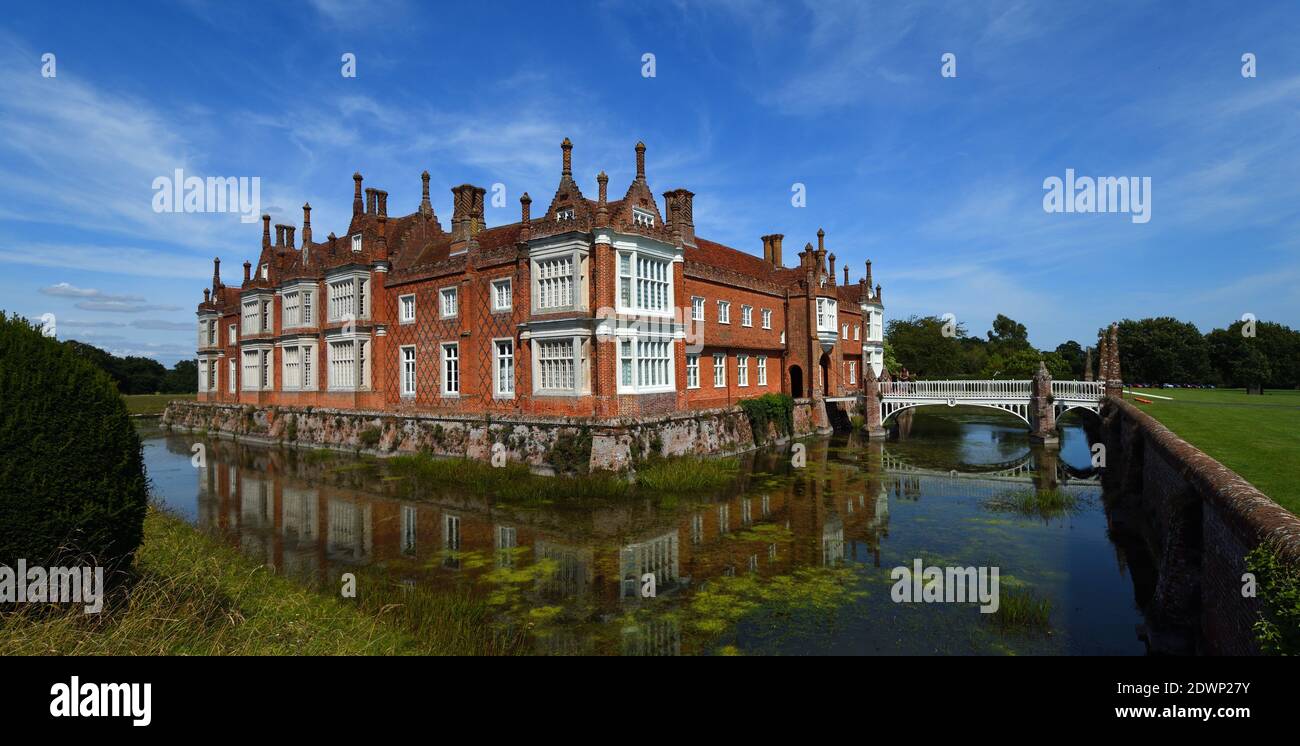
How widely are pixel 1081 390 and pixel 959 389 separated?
18.4 ft

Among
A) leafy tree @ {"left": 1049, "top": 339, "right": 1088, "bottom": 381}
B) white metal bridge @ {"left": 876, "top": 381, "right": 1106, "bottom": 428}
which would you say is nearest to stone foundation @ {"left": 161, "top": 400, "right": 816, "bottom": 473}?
white metal bridge @ {"left": 876, "top": 381, "right": 1106, "bottom": 428}

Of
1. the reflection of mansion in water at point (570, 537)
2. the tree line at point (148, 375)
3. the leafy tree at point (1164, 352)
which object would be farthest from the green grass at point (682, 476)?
the tree line at point (148, 375)

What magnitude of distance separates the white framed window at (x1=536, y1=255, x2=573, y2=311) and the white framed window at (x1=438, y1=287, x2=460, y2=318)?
234 inches

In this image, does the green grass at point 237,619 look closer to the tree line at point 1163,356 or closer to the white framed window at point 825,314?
the white framed window at point 825,314

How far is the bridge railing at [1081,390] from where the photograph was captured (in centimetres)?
2839

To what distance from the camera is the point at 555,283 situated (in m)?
22.8

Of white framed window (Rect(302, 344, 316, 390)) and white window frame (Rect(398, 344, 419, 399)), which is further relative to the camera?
white framed window (Rect(302, 344, 316, 390))

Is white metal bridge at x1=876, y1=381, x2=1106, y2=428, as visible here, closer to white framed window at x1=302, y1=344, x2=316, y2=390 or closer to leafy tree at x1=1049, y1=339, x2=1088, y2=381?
white framed window at x1=302, y1=344, x2=316, y2=390

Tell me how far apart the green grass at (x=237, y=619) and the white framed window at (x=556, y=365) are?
12155mm

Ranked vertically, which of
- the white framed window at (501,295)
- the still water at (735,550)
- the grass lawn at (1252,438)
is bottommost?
the still water at (735,550)

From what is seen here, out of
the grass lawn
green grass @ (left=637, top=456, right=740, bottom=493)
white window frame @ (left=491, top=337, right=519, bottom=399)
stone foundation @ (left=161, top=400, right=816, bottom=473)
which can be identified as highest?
white window frame @ (left=491, top=337, right=519, bottom=399)

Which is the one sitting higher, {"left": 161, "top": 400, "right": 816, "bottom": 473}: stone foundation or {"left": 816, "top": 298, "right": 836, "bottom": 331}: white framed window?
{"left": 816, "top": 298, "right": 836, "bottom": 331}: white framed window

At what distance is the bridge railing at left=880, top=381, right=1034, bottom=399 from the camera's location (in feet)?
102

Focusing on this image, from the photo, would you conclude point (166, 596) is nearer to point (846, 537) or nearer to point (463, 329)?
point (846, 537)
